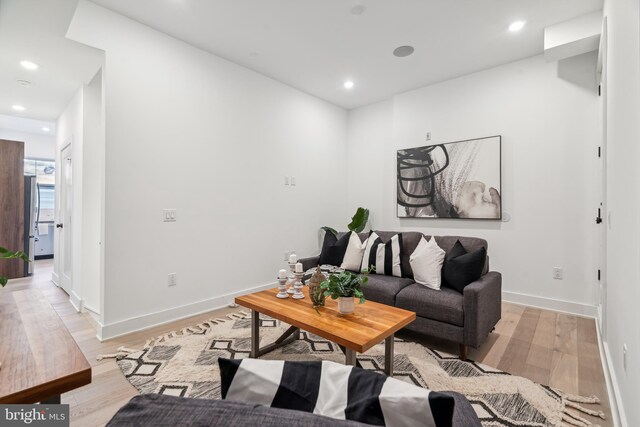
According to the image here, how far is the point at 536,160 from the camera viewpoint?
11.6ft

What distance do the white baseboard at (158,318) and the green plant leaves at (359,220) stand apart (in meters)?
1.93

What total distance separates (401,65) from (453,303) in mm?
2839

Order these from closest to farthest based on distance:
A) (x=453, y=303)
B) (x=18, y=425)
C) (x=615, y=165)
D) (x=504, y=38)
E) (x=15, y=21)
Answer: (x=18, y=425) → (x=615, y=165) → (x=453, y=303) → (x=15, y=21) → (x=504, y=38)

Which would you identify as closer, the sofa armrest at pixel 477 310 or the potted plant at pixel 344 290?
the potted plant at pixel 344 290

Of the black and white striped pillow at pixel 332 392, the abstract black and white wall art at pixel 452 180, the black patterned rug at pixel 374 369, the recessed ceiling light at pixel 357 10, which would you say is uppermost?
the recessed ceiling light at pixel 357 10

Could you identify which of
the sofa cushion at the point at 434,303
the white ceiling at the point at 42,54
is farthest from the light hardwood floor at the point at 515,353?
the white ceiling at the point at 42,54

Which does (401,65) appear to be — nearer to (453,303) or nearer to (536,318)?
(453,303)

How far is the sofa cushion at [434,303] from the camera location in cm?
238

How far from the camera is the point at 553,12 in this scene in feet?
9.14

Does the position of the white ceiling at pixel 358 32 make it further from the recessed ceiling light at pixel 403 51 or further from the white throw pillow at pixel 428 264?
the white throw pillow at pixel 428 264

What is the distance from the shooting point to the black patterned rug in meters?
1.77

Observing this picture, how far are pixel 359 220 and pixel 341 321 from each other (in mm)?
2969

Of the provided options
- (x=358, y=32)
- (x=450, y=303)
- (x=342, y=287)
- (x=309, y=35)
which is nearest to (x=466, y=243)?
(x=450, y=303)

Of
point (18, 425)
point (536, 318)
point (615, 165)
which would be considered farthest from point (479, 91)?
point (18, 425)
